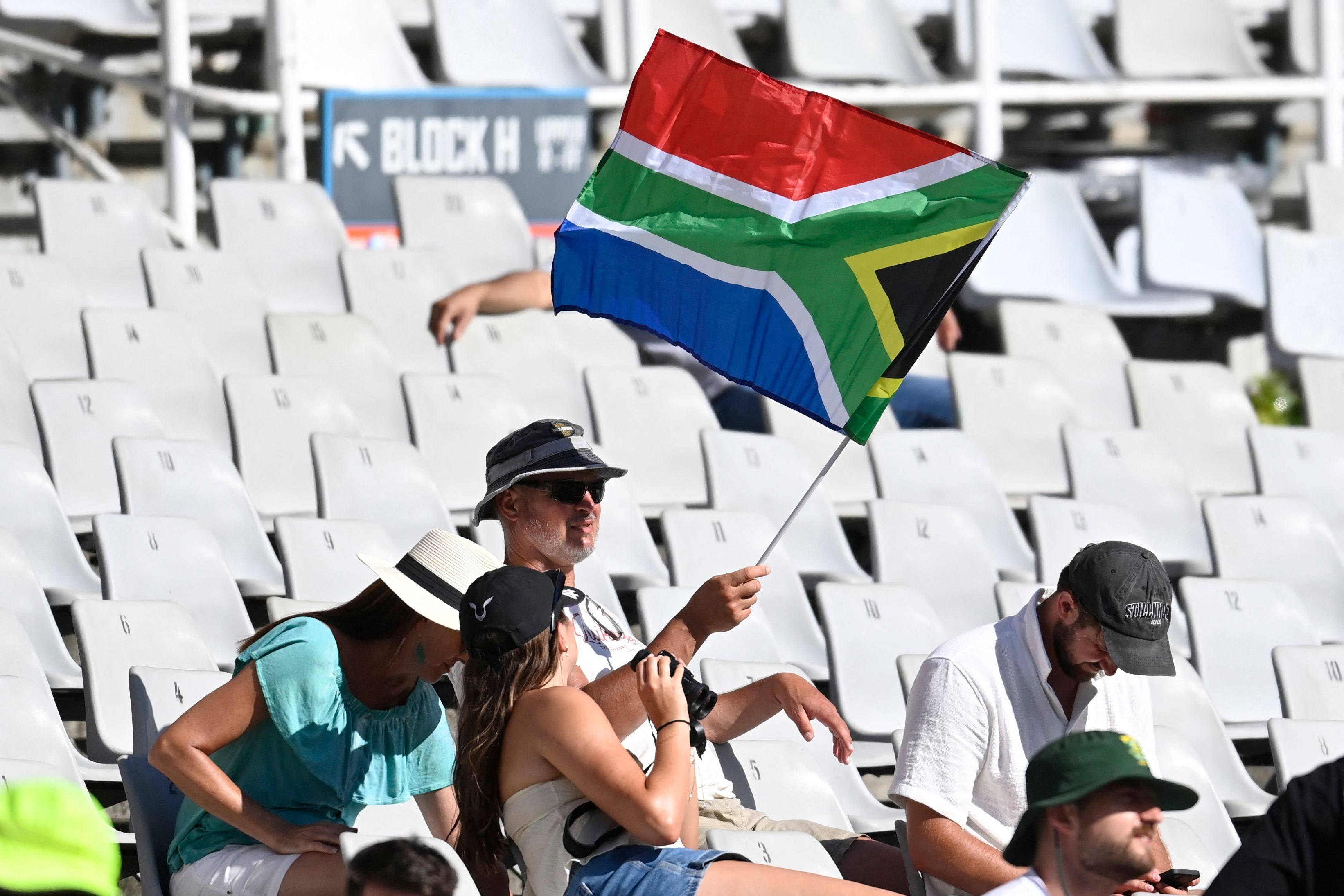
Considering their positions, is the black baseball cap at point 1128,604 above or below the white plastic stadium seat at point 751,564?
above

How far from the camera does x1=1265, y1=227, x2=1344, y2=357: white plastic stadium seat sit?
741 centimetres

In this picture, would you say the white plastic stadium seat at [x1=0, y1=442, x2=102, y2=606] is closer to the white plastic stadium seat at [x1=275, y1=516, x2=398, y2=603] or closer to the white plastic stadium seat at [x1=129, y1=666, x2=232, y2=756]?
the white plastic stadium seat at [x1=275, y1=516, x2=398, y2=603]

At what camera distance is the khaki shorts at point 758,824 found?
146 inches

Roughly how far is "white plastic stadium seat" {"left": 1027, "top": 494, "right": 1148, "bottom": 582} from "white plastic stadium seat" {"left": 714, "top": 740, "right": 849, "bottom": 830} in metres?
1.39

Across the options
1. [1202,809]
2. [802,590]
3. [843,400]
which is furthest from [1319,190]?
[843,400]

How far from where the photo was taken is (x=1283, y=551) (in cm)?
583

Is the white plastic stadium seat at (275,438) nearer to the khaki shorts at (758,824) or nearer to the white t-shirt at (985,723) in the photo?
the khaki shorts at (758,824)

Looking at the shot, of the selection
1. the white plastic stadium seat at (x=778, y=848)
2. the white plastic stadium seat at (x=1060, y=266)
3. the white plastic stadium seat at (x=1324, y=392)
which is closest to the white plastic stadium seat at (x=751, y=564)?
the white plastic stadium seat at (x=778, y=848)

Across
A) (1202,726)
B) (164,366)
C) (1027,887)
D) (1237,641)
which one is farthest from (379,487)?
(1027,887)

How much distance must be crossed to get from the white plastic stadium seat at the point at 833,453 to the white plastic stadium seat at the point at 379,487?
1349mm

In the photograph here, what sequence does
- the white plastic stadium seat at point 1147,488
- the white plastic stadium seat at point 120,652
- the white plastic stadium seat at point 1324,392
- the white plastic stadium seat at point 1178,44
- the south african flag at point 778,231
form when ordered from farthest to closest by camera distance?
the white plastic stadium seat at point 1178,44
the white plastic stadium seat at point 1324,392
the white plastic stadium seat at point 1147,488
the white plastic stadium seat at point 120,652
the south african flag at point 778,231

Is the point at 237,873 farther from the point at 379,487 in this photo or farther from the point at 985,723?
the point at 379,487

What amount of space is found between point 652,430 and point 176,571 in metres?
1.86

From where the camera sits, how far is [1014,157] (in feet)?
30.6
